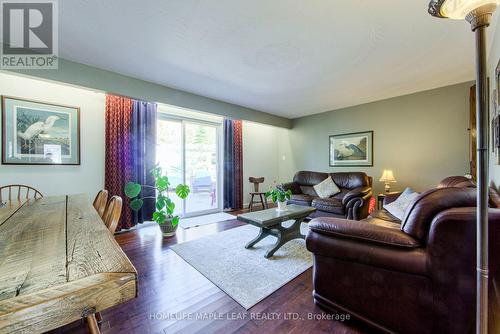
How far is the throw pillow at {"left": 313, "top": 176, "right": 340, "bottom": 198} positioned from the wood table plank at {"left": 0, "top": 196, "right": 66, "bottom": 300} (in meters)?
4.12

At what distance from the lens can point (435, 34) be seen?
2.12m

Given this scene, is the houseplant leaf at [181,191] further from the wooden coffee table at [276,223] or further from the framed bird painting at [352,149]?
the framed bird painting at [352,149]

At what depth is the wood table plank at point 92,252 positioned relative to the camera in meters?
0.63

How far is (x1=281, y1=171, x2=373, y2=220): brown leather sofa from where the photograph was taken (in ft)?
11.4

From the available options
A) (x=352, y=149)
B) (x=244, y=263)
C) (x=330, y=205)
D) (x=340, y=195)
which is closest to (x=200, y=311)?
(x=244, y=263)

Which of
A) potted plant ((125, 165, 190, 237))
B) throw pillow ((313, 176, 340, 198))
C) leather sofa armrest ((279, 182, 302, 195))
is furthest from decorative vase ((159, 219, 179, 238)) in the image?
throw pillow ((313, 176, 340, 198))

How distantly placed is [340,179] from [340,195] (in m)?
0.43

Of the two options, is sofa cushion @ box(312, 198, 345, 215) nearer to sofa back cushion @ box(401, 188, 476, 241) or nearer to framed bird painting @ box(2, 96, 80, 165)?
sofa back cushion @ box(401, 188, 476, 241)

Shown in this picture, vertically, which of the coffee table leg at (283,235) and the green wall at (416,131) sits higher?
the green wall at (416,131)

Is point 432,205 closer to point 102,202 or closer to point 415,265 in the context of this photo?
point 415,265

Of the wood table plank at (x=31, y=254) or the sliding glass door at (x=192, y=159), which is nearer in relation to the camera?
the wood table plank at (x=31, y=254)

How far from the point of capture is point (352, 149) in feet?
15.5

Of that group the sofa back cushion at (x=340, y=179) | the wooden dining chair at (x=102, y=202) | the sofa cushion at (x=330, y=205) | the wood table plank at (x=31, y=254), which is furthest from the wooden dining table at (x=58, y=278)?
the sofa back cushion at (x=340, y=179)

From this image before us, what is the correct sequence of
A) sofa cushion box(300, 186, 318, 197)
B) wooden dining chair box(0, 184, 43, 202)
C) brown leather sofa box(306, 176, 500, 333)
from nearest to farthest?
brown leather sofa box(306, 176, 500, 333)
wooden dining chair box(0, 184, 43, 202)
sofa cushion box(300, 186, 318, 197)
